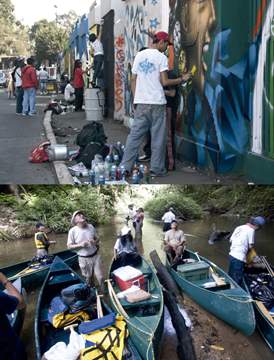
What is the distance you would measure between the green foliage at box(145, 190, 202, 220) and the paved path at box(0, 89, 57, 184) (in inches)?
64.1

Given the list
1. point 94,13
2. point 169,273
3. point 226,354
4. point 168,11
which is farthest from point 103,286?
point 94,13

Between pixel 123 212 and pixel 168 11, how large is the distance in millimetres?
4317

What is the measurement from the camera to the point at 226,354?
625cm

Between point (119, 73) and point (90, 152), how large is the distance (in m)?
7.00

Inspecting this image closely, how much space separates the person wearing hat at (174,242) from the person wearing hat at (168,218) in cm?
7

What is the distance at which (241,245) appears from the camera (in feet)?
25.0

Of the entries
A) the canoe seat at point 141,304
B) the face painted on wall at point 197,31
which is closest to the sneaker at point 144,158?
the face painted on wall at point 197,31

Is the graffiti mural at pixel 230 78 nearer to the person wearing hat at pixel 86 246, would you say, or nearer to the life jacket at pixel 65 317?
the person wearing hat at pixel 86 246

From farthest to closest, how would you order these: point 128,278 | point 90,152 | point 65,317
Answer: point 90,152, point 128,278, point 65,317

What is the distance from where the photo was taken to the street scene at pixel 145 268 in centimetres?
617

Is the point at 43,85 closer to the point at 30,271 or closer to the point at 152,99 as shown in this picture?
the point at 30,271

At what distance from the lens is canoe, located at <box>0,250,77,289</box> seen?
28.1 ft

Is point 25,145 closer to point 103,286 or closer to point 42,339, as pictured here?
point 103,286

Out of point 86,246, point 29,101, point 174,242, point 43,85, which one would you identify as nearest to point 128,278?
point 86,246
